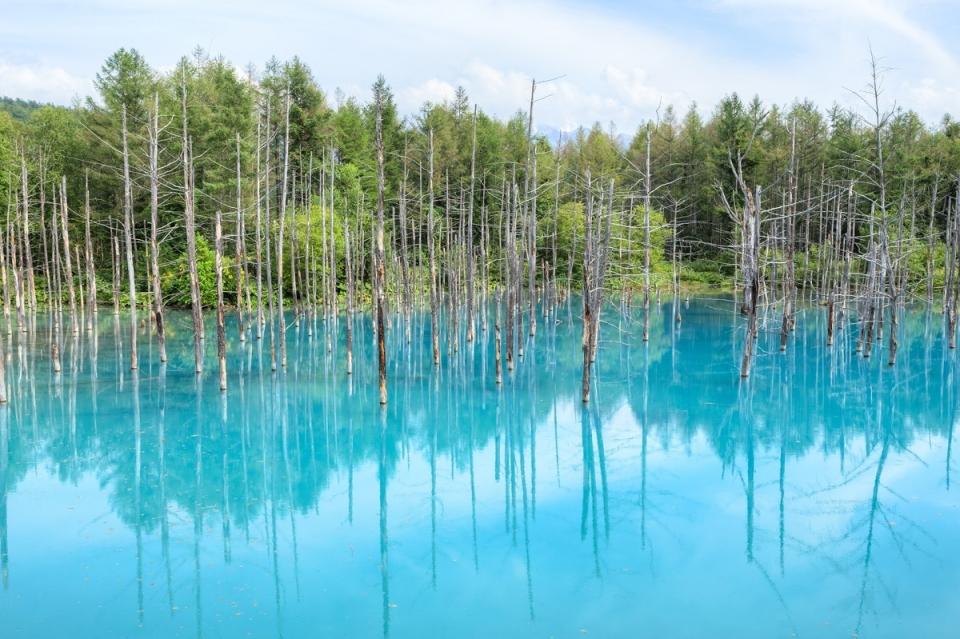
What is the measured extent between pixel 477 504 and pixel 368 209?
28.8 meters

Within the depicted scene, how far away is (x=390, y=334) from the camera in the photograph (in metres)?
29.5

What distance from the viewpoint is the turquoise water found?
27.7 feet

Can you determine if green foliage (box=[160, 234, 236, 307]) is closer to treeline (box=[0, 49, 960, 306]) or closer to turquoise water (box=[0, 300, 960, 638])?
treeline (box=[0, 49, 960, 306])

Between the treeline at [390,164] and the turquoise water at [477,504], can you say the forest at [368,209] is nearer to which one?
the treeline at [390,164]

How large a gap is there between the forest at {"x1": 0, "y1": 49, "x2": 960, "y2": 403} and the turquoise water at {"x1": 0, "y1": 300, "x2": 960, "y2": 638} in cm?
320

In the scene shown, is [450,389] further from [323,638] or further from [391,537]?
[323,638]

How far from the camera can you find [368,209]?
39.0 meters

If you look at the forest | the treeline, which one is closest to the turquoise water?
the forest

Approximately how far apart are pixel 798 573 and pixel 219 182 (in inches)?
1214

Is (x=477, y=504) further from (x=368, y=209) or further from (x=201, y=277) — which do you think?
(x=368, y=209)


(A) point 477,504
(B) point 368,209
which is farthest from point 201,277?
(A) point 477,504

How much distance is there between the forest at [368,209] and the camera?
86.8ft

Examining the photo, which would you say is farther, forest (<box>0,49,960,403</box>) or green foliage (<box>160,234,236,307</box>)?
green foliage (<box>160,234,236,307</box>)

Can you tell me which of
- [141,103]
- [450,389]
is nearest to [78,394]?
[450,389]
